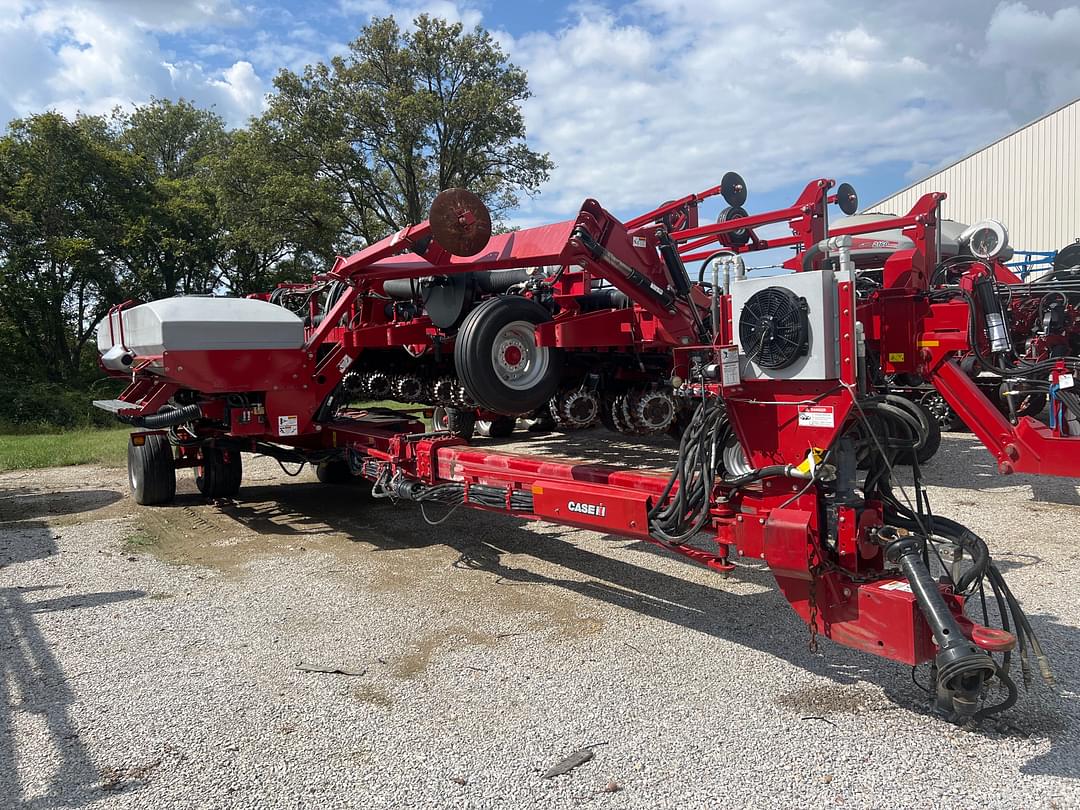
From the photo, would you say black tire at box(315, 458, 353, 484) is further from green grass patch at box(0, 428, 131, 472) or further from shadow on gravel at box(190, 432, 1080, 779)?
green grass patch at box(0, 428, 131, 472)

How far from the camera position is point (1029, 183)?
22188 mm

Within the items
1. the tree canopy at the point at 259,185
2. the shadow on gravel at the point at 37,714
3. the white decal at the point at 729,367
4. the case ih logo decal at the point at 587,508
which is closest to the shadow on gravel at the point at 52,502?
the shadow on gravel at the point at 37,714

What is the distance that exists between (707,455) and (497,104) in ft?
75.1

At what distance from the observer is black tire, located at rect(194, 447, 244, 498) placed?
8164 mm

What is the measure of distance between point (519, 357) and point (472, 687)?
125 inches

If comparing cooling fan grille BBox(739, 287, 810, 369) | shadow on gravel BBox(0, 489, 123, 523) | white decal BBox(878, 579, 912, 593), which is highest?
cooling fan grille BBox(739, 287, 810, 369)

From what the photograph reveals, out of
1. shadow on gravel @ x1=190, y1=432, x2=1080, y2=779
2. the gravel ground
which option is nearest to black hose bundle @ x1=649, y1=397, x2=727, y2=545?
the gravel ground

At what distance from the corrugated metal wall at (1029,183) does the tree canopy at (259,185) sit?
13151mm

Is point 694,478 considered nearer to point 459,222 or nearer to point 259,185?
point 459,222

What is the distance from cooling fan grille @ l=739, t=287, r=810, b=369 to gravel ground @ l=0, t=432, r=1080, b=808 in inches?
59.9

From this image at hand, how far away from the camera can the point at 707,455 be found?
374 centimetres

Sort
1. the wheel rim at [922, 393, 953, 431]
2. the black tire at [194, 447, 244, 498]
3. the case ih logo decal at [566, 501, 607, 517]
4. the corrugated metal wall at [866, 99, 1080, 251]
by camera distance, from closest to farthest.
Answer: the case ih logo decal at [566, 501, 607, 517]
the black tire at [194, 447, 244, 498]
the wheel rim at [922, 393, 953, 431]
the corrugated metal wall at [866, 99, 1080, 251]

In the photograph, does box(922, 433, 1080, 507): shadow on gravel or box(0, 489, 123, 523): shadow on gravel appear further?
box(0, 489, 123, 523): shadow on gravel

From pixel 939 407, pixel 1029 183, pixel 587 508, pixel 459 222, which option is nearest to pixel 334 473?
pixel 459 222
